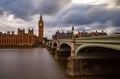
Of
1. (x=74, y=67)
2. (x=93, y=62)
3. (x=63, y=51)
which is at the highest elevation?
(x=63, y=51)

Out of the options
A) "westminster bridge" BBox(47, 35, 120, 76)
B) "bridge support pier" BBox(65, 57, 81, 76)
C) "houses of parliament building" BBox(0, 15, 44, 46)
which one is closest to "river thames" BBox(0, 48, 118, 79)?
"bridge support pier" BBox(65, 57, 81, 76)

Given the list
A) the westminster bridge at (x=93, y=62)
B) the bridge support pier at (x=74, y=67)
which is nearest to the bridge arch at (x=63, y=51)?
the westminster bridge at (x=93, y=62)

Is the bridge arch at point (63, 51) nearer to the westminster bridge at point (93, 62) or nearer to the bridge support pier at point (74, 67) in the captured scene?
the westminster bridge at point (93, 62)

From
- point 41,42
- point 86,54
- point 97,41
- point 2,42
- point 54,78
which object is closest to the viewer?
point 97,41

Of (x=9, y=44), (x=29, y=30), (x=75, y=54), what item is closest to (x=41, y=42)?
(x=29, y=30)

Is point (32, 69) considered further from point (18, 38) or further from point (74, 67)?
point (18, 38)

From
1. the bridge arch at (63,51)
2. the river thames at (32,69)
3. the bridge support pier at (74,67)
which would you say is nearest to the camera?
the bridge support pier at (74,67)

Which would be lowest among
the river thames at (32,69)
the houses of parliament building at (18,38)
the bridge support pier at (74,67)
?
the river thames at (32,69)

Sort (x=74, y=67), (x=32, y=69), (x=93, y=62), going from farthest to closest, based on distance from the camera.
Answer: (x=32, y=69), (x=93, y=62), (x=74, y=67)

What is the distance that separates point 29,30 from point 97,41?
15497 cm

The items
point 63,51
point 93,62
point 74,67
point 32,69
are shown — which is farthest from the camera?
point 63,51

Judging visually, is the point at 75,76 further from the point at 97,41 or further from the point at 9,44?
the point at 9,44

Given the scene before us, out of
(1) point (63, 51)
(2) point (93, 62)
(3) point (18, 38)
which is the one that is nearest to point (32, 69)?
(2) point (93, 62)

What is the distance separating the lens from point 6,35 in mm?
168250
